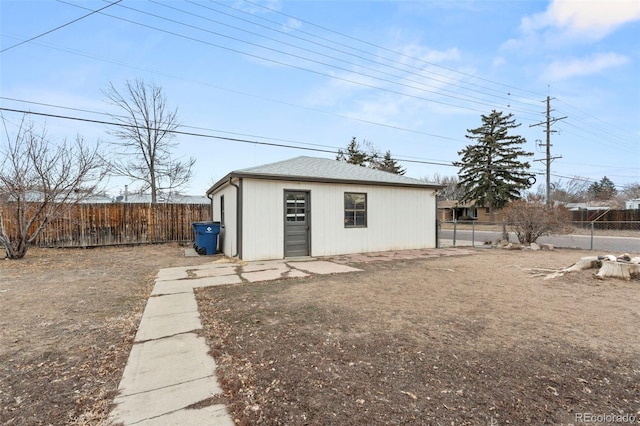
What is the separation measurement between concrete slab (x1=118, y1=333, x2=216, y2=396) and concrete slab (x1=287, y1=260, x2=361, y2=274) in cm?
395

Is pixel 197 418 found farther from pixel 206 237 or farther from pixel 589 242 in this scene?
pixel 589 242

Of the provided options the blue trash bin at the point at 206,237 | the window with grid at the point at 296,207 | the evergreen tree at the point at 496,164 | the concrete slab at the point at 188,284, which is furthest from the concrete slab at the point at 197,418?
the evergreen tree at the point at 496,164

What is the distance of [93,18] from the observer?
25.7ft

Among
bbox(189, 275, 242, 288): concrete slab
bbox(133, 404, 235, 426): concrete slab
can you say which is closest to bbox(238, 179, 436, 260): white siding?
bbox(189, 275, 242, 288): concrete slab

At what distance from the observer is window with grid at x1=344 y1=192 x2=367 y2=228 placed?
9.81 meters

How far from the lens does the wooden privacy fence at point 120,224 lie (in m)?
11.3

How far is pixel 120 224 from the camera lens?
12172 millimetres

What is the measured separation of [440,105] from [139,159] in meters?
16.8

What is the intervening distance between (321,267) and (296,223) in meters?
2.00

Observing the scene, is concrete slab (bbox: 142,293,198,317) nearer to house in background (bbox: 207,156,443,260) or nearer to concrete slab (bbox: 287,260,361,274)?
concrete slab (bbox: 287,260,361,274)

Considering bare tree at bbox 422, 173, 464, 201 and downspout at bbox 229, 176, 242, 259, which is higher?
bare tree at bbox 422, 173, 464, 201

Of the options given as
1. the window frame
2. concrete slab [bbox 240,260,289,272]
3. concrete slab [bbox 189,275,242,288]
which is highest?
the window frame

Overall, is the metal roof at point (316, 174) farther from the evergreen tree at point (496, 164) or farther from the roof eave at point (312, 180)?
the evergreen tree at point (496, 164)

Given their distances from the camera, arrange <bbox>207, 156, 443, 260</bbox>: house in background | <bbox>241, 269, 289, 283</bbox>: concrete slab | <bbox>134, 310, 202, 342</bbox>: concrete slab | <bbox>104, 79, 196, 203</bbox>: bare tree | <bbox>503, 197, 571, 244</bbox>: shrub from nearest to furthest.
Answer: <bbox>134, 310, 202, 342</bbox>: concrete slab < <bbox>241, 269, 289, 283</bbox>: concrete slab < <bbox>207, 156, 443, 260</bbox>: house in background < <bbox>503, 197, 571, 244</bbox>: shrub < <bbox>104, 79, 196, 203</bbox>: bare tree
